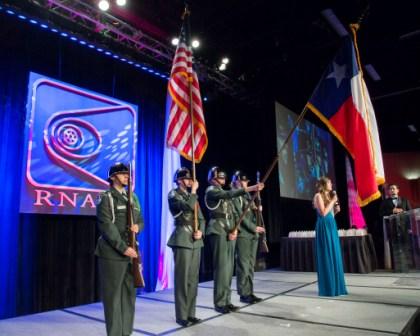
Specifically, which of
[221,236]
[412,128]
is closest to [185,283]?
[221,236]

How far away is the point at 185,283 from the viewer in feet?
11.4

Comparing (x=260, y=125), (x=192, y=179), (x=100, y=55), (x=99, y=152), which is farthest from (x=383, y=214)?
(x=100, y=55)

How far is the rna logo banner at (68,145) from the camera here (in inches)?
181

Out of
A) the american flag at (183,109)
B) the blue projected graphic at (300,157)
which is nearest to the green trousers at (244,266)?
the american flag at (183,109)

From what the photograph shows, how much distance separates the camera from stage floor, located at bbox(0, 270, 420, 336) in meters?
3.21

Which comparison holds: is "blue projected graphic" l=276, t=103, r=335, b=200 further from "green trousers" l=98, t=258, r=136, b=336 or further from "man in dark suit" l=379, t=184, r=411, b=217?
"green trousers" l=98, t=258, r=136, b=336

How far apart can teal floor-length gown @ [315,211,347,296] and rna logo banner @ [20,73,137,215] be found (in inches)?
129

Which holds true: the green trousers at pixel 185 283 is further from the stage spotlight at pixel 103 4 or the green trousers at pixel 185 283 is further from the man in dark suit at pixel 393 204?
the man in dark suit at pixel 393 204

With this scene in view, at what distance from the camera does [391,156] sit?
47.6 feet

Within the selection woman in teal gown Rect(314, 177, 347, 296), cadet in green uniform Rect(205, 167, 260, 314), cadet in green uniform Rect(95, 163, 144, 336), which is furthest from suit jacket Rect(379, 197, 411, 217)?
cadet in green uniform Rect(95, 163, 144, 336)

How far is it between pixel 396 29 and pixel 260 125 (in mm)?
3767

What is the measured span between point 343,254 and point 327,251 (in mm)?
2981

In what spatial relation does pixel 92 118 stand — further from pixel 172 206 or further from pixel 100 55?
pixel 172 206

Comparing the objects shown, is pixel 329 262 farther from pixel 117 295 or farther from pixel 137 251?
pixel 117 295
